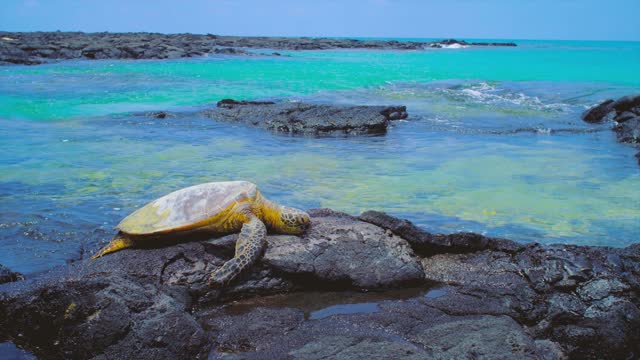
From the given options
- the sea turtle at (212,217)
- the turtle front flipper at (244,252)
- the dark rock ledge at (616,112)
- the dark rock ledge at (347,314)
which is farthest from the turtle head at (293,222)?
the dark rock ledge at (616,112)

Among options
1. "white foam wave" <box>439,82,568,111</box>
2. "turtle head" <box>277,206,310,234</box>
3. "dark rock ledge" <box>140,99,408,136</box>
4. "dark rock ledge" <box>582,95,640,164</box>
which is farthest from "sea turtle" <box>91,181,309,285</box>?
"white foam wave" <box>439,82,568,111</box>

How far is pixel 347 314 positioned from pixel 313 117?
1236 cm

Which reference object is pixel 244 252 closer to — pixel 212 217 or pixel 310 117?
pixel 212 217

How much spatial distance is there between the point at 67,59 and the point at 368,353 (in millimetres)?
52526

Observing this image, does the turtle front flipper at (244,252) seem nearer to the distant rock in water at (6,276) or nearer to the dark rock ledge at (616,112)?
the distant rock in water at (6,276)

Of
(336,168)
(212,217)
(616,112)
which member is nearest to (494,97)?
(616,112)

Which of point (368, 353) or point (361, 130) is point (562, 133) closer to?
point (361, 130)

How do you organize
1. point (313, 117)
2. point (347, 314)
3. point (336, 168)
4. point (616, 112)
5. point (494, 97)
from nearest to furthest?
point (347, 314)
point (336, 168)
point (313, 117)
point (616, 112)
point (494, 97)

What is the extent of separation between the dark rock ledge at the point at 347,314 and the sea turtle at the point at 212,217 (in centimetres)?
19

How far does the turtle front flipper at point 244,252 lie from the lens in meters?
4.98

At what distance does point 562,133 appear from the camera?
53.6 feet

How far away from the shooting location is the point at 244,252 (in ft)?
16.8

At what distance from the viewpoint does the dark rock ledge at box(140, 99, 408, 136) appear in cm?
1584

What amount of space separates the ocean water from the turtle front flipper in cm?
217
